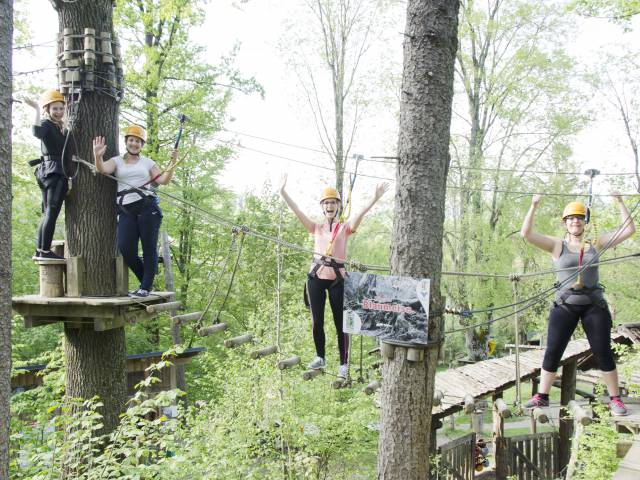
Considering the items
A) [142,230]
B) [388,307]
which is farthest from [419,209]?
[142,230]

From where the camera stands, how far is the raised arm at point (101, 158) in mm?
4691

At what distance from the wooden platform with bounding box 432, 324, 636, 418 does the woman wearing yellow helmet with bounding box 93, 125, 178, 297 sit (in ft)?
19.5

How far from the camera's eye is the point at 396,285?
4.00 metres

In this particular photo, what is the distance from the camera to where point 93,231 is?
4891 millimetres

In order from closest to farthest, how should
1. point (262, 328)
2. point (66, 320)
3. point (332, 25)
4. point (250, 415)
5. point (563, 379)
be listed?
point (66, 320) < point (250, 415) < point (262, 328) < point (563, 379) < point (332, 25)

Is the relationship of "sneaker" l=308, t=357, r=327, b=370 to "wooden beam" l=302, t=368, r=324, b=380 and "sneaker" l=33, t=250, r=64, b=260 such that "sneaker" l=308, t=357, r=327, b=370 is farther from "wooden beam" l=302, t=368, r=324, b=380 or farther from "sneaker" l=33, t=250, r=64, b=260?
"sneaker" l=33, t=250, r=64, b=260

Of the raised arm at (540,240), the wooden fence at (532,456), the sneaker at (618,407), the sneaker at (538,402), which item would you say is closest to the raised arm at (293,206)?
the raised arm at (540,240)

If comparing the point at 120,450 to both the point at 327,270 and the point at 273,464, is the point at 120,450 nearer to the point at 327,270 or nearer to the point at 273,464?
the point at 327,270

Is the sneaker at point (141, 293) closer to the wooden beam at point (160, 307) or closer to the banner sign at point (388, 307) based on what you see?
the wooden beam at point (160, 307)

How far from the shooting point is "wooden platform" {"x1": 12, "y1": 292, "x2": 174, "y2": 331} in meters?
4.40

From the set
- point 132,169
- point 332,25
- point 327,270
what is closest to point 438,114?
point 327,270

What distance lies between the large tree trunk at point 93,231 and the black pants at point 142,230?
0.13m

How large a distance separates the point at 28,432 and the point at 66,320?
2.03 m

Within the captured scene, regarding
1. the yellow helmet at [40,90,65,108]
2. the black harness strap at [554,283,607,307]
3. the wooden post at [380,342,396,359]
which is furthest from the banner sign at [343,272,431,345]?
the yellow helmet at [40,90,65,108]
